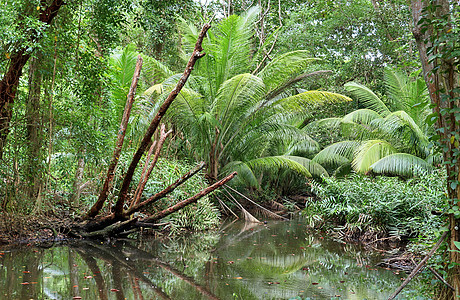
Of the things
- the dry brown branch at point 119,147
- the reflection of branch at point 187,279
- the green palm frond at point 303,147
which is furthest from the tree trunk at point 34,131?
the green palm frond at point 303,147

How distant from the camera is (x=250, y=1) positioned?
1445cm

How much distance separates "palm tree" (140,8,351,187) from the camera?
1059 cm

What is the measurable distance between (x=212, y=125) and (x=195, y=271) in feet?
21.6

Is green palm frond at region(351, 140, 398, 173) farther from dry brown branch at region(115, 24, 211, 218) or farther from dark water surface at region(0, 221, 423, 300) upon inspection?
dry brown branch at region(115, 24, 211, 218)

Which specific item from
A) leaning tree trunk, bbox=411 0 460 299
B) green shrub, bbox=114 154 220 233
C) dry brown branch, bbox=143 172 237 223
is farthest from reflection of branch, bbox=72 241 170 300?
leaning tree trunk, bbox=411 0 460 299

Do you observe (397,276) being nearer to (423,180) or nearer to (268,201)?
(423,180)

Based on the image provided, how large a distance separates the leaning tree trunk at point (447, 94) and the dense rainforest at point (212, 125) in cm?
1

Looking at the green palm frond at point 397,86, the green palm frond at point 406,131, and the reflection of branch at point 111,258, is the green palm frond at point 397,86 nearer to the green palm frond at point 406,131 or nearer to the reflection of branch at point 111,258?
the green palm frond at point 406,131

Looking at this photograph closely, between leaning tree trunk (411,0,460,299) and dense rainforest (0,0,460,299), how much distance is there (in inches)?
0.4

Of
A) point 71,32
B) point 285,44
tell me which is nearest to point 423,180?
point 71,32

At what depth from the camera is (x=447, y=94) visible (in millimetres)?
3025

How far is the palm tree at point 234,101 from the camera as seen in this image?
10594mm

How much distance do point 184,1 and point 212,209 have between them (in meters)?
4.55

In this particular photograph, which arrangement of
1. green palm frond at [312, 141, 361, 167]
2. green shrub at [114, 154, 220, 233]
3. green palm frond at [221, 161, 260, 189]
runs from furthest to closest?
green palm frond at [312, 141, 361, 167]
green palm frond at [221, 161, 260, 189]
green shrub at [114, 154, 220, 233]
